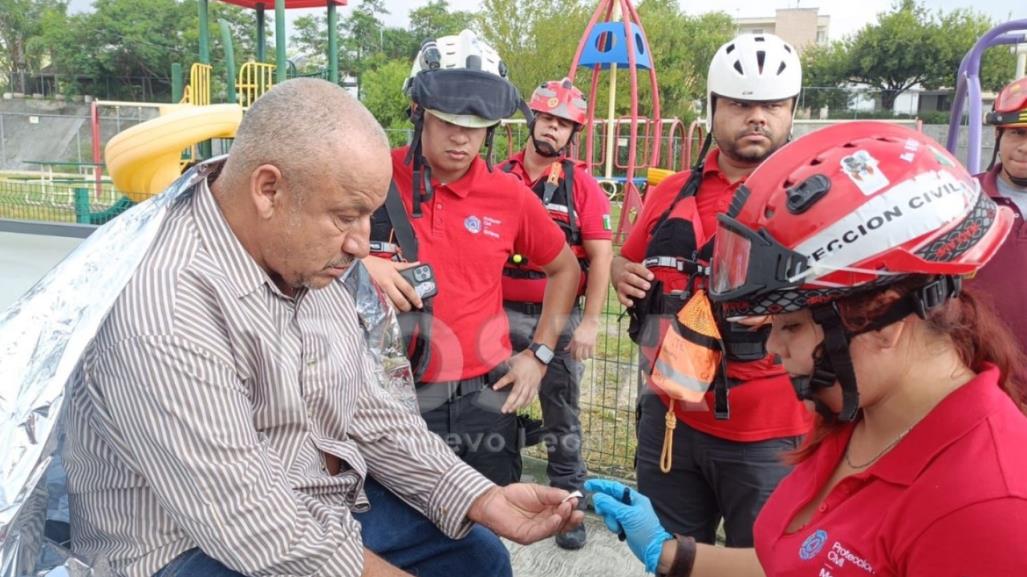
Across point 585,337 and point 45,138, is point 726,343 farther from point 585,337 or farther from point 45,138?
point 45,138

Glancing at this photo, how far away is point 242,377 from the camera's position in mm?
1712

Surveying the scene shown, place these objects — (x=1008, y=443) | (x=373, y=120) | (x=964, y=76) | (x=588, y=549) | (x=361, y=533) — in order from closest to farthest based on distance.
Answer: (x=1008, y=443) → (x=373, y=120) → (x=361, y=533) → (x=588, y=549) → (x=964, y=76)

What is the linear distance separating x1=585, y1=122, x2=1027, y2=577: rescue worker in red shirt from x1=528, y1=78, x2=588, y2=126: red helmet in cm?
359

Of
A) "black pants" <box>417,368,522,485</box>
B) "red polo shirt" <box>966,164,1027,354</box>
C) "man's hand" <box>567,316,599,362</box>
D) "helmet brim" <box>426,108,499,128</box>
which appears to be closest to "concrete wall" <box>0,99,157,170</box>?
"man's hand" <box>567,316,599,362</box>

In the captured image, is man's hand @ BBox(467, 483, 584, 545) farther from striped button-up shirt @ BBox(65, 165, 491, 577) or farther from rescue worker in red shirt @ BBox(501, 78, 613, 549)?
rescue worker in red shirt @ BBox(501, 78, 613, 549)

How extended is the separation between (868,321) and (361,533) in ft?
4.39

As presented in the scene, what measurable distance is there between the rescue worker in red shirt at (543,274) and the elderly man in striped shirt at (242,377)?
242cm

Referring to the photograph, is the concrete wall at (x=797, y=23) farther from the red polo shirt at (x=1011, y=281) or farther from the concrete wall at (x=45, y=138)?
the red polo shirt at (x=1011, y=281)

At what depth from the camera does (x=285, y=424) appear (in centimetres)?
182

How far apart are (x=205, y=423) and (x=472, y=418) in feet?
5.37

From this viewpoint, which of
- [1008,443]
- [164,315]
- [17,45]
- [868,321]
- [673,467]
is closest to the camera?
[1008,443]

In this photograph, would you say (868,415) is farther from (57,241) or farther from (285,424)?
(57,241)

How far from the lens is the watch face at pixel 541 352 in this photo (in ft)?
11.1

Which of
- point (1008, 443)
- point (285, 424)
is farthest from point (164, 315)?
point (1008, 443)
